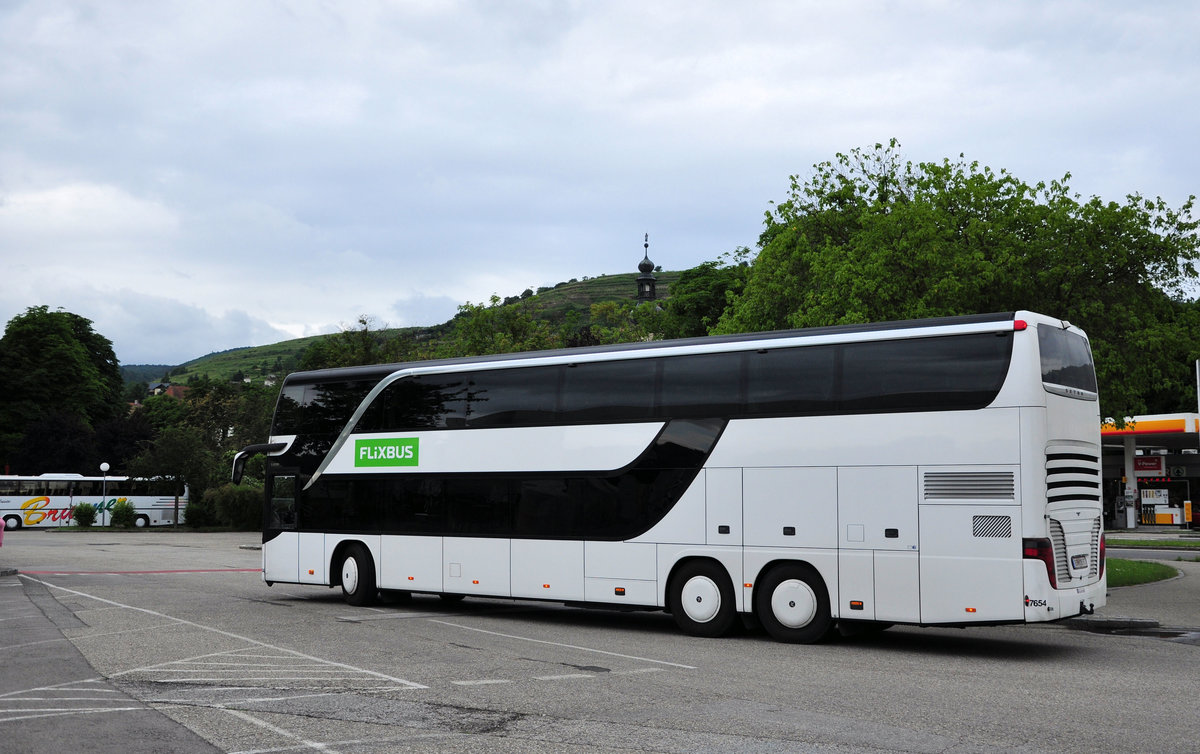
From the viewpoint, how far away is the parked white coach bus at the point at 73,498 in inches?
2366

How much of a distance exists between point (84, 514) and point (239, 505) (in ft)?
40.0

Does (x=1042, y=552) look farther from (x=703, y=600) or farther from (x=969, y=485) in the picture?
(x=703, y=600)

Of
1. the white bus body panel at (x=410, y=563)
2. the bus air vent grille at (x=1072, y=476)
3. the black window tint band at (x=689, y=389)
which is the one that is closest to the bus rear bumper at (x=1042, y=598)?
the bus air vent grille at (x=1072, y=476)

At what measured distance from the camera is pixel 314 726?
8.29m

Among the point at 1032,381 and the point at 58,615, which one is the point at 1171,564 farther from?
the point at 58,615

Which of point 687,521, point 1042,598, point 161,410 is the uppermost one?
point 161,410

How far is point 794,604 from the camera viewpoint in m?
14.4

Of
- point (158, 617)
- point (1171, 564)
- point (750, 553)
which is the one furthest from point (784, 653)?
point (1171, 564)

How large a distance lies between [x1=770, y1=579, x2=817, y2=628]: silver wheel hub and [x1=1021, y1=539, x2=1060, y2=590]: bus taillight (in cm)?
276

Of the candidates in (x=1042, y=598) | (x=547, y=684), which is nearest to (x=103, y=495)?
(x=547, y=684)

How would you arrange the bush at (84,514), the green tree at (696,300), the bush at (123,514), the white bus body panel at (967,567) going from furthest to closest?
the green tree at (696,300)
the bush at (84,514)
the bush at (123,514)
the white bus body panel at (967,567)

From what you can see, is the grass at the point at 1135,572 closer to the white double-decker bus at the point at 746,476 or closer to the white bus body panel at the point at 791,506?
the white double-decker bus at the point at 746,476

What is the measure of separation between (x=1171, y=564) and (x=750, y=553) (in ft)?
64.2

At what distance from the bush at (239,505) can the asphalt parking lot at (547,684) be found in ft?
123
